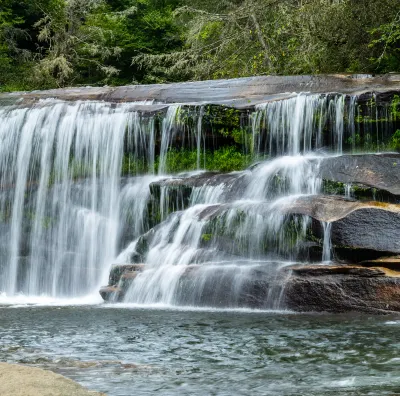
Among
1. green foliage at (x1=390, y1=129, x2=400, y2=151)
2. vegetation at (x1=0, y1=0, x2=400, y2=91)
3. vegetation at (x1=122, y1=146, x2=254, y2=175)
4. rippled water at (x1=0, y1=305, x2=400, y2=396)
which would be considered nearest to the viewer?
rippled water at (x1=0, y1=305, x2=400, y2=396)

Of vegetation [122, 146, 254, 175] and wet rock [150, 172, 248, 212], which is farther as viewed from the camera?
vegetation [122, 146, 254, 175]

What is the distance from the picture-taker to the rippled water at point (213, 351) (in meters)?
6.42

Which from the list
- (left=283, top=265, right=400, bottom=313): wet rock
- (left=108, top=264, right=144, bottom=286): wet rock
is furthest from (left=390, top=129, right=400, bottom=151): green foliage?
(left=108, top=264, right=144, bottom=286): wet rock

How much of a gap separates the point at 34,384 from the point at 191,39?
68.4 feet

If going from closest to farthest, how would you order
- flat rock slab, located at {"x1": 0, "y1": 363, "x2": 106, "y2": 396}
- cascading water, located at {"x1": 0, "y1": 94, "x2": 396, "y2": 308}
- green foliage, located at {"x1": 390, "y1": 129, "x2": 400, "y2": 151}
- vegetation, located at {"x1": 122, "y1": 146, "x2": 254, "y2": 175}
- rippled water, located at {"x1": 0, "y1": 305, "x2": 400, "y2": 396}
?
flat rock slab, located at {"x1": 0, "y1": 363, "x2": 106, "y2": 396} → rippled water, located at {"x1": 0, "y1": 305, "x2": 400, "y2": 396} → cascading water, located at {"x1": 0, "y1": 94, "x2": 396, "y2": 308} → green foliage, located at {"x1": 390, "y1": 129, "x2": 400, "y2": 151} → vegetation, located at {"x1": 122, "y1": 146, "x2": 254, "y2": 175}

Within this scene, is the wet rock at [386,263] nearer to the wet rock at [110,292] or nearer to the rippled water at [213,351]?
the rippled water at [213,351]

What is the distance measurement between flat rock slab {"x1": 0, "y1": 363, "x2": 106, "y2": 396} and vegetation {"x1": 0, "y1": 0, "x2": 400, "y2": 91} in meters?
14.2

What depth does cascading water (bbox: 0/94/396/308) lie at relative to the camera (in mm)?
12453

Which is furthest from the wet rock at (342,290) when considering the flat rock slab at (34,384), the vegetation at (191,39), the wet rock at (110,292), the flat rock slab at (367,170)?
the vegetation at (191,39)

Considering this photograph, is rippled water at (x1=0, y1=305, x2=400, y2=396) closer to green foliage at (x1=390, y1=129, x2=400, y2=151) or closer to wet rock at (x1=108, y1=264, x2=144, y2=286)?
wet rock at (x1=108, y1=264, x2=144, y2=286)

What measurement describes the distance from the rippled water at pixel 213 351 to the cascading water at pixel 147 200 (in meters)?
1.67

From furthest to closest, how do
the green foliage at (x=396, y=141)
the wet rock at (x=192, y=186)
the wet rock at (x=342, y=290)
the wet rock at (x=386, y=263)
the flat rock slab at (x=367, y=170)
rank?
the green foliage at (x=396, y=141)
the wet rock at (x=192, y=186)
the flat rock slab at (x=367, y=170)
the wet rock at (x=386, y=263)
the wet rock at (x=342, y=290)

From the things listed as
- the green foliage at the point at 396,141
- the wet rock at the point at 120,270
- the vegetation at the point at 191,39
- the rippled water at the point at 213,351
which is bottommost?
the rippled water at the point at 213,351

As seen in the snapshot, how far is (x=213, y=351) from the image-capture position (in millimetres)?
7918
